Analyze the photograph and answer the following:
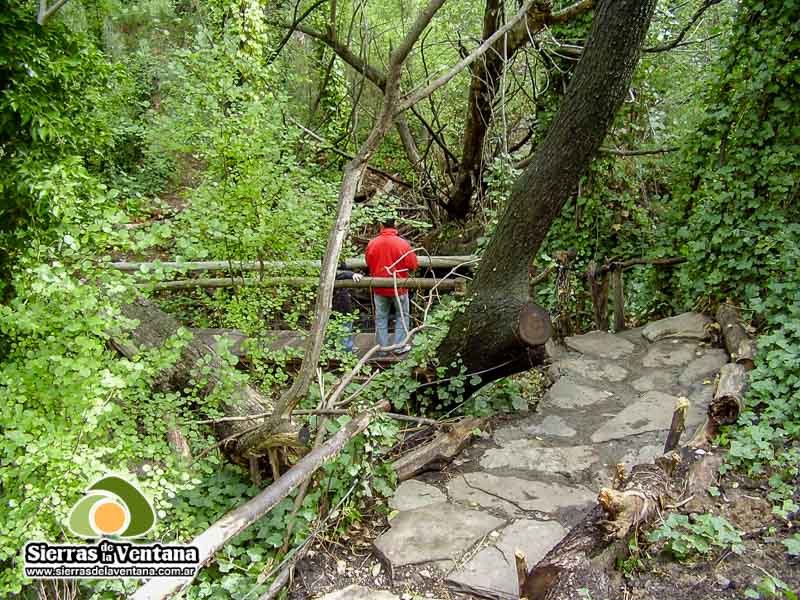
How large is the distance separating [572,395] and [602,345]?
3.65 feet

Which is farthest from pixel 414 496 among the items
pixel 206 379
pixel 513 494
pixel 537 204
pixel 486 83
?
pixel 486 83

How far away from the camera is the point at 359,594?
2.86 meters

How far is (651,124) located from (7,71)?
6188 mm

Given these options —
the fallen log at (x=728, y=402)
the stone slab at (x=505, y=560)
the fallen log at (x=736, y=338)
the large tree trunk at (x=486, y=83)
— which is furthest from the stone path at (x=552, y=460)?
the large tree trunk at (x=486, y=83)

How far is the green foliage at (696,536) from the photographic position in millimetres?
2523

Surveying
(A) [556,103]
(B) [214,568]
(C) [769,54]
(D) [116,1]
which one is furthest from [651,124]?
(D) [116,1]

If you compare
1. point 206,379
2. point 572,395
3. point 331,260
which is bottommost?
point 572,395

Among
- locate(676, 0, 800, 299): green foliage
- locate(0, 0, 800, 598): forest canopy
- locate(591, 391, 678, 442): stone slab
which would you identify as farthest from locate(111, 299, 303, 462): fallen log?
locate(676, 0, 800, 299): green foliage

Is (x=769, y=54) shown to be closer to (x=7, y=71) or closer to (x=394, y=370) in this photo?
(x=394, y=370)

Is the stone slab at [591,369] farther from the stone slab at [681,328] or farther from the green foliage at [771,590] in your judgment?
the green foliage at [771,590]

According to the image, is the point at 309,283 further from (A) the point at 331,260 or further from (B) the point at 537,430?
(B) the point at 537,430

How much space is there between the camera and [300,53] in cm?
1088

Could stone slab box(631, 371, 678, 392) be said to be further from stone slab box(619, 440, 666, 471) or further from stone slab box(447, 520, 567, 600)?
stone slab box(447, 520, 567, 600)

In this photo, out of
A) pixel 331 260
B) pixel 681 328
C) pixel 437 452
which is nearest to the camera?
pixel 331 260
